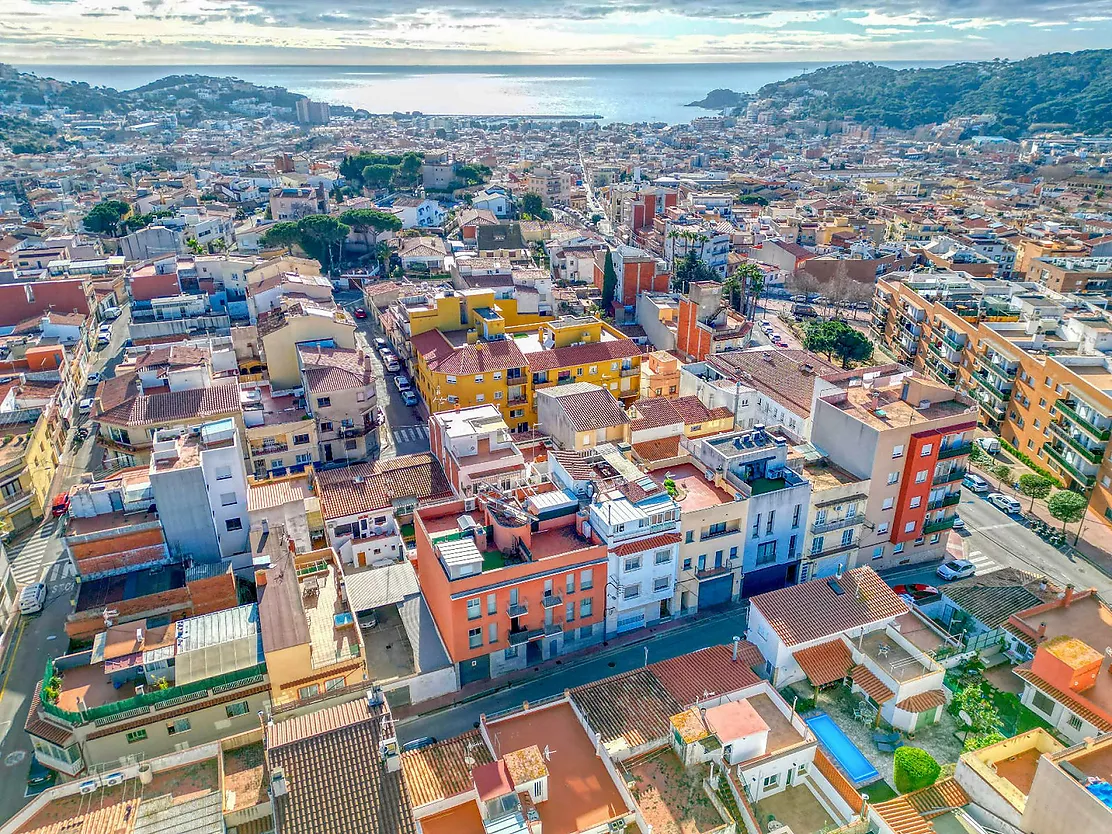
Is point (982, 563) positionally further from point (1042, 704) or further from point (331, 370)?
point (331, 370)

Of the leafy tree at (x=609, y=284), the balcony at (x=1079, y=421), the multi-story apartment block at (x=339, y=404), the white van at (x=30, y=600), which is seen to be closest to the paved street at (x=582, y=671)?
the white van at (x=30, y=600)

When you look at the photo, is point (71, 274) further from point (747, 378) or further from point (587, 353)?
point (747, 378)

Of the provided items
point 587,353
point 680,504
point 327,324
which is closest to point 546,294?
point 587,353

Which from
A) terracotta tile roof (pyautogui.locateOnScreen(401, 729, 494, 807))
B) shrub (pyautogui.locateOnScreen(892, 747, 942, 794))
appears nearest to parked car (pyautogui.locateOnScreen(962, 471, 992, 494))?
shrub (pyautogui.locateOnScreen(892, 747, 942, 794))

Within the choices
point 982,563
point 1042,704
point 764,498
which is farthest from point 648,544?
point 982,563

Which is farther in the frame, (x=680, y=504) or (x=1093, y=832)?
(x=680, y=504)

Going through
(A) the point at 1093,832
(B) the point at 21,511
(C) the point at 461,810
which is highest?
(A) the point at 1093,832

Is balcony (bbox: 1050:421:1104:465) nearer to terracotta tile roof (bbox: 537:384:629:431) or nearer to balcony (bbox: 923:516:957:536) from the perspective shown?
balcony (bbox: 923:516:957:536)
